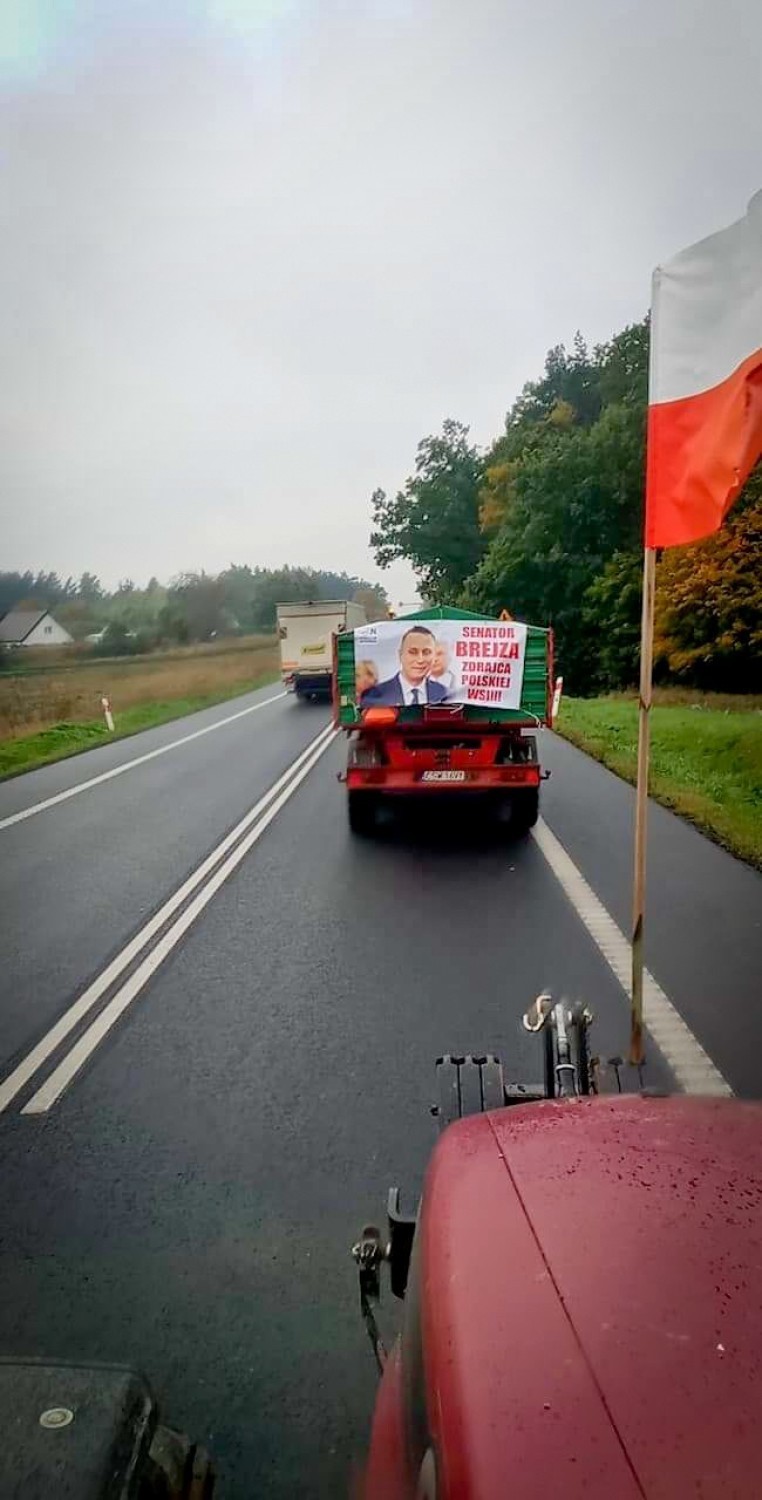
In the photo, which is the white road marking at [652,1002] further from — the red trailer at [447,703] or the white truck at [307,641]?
the white truck at [307,641]

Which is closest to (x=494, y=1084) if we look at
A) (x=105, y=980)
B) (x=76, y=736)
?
(x=105, y=980)

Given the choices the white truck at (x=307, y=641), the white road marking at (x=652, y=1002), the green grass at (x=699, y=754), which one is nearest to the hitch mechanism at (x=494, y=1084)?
the white road marking at (x=652, y=1002)

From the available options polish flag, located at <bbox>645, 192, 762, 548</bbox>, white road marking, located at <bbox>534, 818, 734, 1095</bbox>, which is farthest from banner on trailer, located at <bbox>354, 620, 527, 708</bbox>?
polish flag, located at <bbox>645, 192, 762, 548</bbox>

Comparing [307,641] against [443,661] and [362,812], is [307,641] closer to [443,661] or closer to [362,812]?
[362,812]

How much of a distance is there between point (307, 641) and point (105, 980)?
2588cm

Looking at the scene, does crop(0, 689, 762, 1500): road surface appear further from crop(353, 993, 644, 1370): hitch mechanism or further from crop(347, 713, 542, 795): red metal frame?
crop(347, 713, 542, 795): red metal frame

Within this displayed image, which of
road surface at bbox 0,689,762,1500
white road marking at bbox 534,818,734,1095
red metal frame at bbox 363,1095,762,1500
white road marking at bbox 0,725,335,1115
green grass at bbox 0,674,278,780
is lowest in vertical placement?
green grass at bbox 0,674,278,780

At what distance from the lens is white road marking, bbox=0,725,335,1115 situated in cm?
501

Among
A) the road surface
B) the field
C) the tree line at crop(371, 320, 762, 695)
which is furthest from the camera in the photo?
the tree line at crop(371, 320, 762, 695)

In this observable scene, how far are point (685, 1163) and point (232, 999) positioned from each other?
169 inches

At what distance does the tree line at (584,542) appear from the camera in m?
22.7

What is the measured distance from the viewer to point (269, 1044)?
205 inches

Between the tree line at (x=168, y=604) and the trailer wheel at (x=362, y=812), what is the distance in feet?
33.9

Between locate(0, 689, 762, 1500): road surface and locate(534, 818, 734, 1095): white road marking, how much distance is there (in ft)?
0.08
